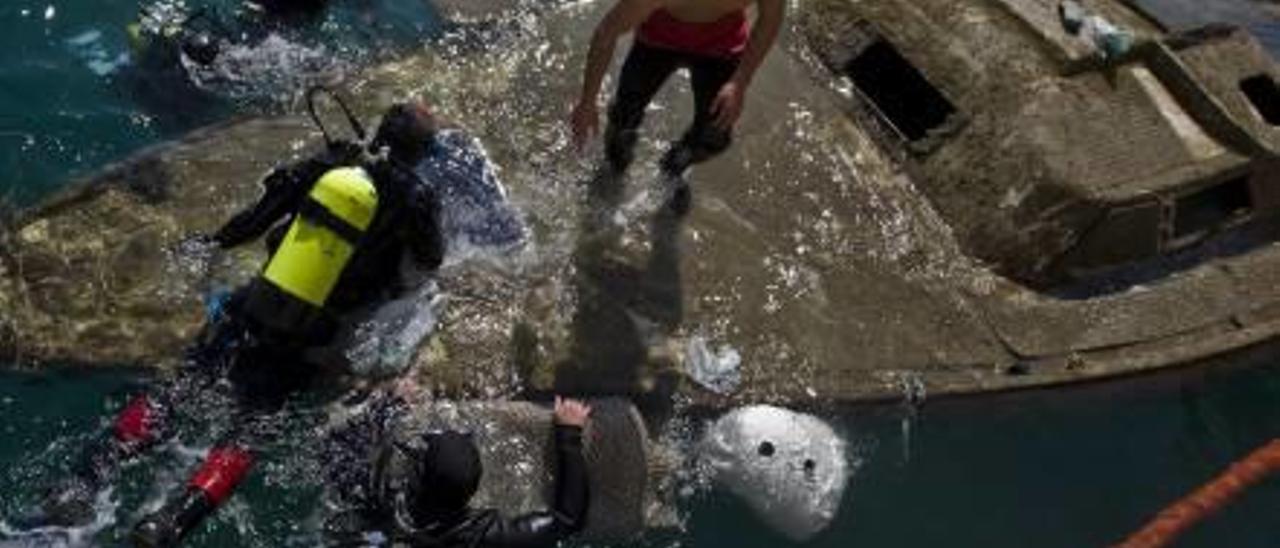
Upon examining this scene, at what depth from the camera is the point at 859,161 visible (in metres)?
8.29

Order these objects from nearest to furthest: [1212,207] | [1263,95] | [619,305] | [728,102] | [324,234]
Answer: [324,234] → [728,102] → [619,305] → [1212,207] → [1263,95]

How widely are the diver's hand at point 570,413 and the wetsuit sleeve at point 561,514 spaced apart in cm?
3

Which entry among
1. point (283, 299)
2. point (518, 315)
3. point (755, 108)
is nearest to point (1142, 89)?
point (755, 108)

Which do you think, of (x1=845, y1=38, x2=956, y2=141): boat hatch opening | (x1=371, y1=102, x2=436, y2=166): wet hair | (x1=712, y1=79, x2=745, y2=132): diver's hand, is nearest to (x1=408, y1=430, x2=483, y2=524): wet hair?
→ (x1=371, y1=102, x2=436, y2=166): wet hair

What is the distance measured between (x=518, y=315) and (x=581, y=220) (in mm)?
776

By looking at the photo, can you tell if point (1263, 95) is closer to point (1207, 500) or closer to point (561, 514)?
point (1207, 500)

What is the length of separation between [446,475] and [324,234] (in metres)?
1.18

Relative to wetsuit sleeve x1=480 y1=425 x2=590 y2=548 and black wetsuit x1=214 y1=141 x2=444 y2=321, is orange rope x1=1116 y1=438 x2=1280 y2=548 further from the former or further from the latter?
black wetsuit x1=214 y1=141 x2=444 y2=321

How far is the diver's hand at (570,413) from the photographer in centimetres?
624

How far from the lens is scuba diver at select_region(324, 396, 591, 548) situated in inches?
208

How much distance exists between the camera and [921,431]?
7301 millimetres

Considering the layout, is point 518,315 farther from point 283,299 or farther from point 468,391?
point 283,299

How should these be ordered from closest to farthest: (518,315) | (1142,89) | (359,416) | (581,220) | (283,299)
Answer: (283,299)
(359,416)
(518,315)
(581,220)
(1142,89)

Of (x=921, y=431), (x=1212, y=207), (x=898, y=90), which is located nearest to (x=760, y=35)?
(x=921, y=431)
